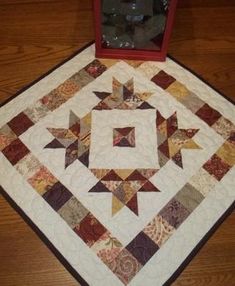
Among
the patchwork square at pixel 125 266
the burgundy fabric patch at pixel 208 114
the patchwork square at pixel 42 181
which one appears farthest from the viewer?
the burgundy fabric patch at pixel 208 114

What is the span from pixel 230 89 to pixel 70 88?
0.55 m

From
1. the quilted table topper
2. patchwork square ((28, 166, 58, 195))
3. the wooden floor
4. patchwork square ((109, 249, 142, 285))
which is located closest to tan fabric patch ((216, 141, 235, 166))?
the quilted table topper

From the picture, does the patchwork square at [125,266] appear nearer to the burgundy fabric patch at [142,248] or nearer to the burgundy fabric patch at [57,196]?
the burgundy fabric patch at [142,248]

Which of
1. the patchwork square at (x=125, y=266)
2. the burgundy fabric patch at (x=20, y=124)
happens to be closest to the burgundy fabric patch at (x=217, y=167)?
the patchwork square at (x=125, y=266)

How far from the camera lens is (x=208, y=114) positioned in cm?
104

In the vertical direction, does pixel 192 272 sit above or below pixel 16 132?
below

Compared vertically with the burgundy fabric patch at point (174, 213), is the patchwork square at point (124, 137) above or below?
above

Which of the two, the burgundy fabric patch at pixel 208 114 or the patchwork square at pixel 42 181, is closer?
the patchwork square at pixel 42 181

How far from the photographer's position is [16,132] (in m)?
1.01

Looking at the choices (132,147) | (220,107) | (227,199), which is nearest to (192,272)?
(227,199)

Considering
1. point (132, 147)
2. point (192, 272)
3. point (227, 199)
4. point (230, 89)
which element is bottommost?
point (192, 272)

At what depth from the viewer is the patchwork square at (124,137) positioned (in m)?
0.99

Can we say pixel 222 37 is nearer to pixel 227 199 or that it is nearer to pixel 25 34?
pixel 227 199

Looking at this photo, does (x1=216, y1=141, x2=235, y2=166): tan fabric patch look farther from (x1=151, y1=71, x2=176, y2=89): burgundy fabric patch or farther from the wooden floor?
(x1=151, y1=71, x2=176, y2=89): burgundy fabric patch
